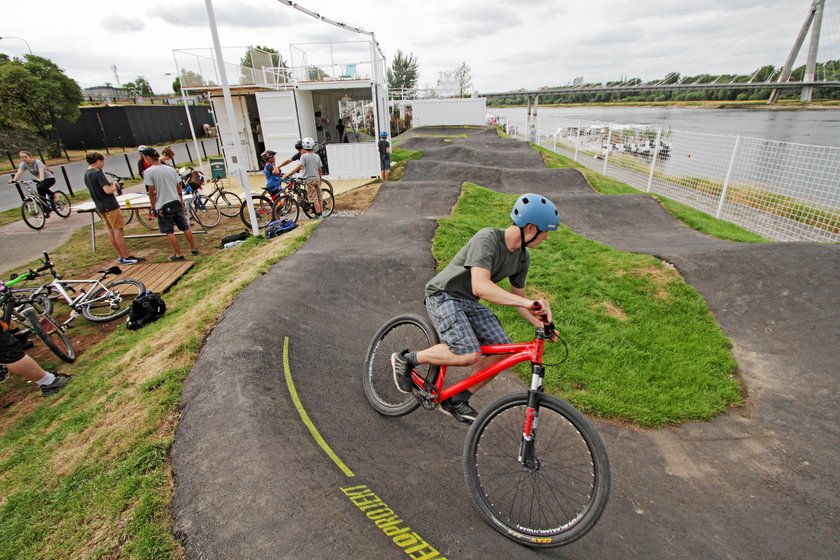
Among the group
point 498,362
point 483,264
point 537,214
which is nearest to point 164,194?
point 483,264

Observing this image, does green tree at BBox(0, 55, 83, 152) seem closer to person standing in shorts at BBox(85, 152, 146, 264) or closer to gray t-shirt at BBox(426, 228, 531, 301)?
person standing in shorts at BBox(85, 152, 146, 264)

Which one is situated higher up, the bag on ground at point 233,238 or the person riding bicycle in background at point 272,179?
the person riding bicycle in background at point 272,179

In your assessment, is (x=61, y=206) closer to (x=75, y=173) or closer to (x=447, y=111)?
(x=75, y=173)

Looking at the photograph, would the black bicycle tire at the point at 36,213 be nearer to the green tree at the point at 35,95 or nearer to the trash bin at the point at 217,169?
the trash bin at the point at 217,169

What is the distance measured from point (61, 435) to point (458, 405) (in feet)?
13.5

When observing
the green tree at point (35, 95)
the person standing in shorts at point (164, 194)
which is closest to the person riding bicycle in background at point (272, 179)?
the person standing in shorts at point (164, 194)

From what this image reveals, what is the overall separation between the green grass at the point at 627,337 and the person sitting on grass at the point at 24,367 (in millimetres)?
6310

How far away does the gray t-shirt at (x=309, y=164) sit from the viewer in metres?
11.3

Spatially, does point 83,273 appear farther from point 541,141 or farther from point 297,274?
point 541,141

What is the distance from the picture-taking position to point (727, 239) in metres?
10.5

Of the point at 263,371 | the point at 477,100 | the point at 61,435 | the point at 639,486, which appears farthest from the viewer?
the point at 477,100

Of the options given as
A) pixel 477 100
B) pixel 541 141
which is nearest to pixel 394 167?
pixel 541 141

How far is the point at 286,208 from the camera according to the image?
11641 mm

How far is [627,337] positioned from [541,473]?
348 cm
